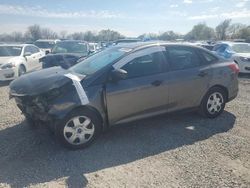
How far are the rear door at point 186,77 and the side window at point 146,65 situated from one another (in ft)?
0.71

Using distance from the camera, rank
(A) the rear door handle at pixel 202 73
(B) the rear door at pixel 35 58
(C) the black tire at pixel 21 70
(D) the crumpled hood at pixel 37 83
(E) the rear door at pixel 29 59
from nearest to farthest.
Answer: (D) the crumpled hood at pixel 37 83, (A) the rear door handle at pixel 202 73, (C) the black tire at pixel 21 70, (E) the rear door at pixel 29 59, (B) the rear door at pixel 35 58

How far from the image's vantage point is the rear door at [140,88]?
4672 millimetres

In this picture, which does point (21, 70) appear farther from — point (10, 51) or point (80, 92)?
point (80, 92)

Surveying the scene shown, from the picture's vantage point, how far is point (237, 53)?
42.9 ft

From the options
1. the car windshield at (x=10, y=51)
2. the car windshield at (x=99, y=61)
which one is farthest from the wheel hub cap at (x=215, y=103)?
the car windshield at (x=10, y=51)

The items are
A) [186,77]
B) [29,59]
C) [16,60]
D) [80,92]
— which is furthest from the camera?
[29,59]

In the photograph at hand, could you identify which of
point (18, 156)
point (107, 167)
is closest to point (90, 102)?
point (107, 167)

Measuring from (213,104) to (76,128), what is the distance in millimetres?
2997

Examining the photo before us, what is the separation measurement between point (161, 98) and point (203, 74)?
1121 millimetres

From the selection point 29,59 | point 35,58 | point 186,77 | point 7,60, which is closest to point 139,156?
point 186,77

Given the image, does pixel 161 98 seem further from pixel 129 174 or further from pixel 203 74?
pixel 129 174

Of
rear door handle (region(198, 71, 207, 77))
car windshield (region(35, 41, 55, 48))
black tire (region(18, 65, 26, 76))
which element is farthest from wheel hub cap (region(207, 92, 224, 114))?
car windshield (region(35, 41, 55, 48))

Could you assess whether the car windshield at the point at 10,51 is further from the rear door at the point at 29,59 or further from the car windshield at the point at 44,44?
the car windshield at the point at 44,44

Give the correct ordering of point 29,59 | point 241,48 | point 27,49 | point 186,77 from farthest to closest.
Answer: point 241,48
point 27,49
point 29,59
point 186,77
